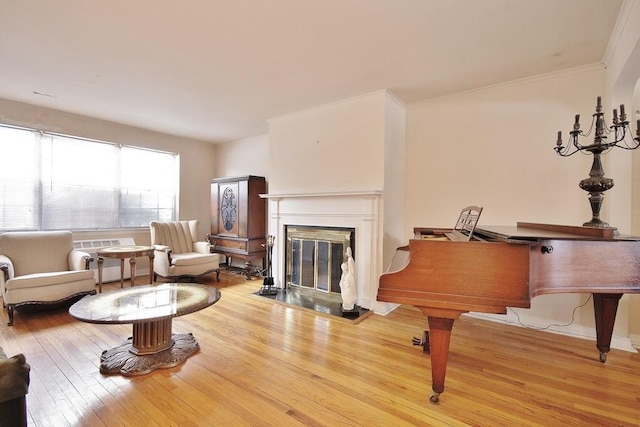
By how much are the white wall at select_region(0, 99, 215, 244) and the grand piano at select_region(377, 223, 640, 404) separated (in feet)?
16.3

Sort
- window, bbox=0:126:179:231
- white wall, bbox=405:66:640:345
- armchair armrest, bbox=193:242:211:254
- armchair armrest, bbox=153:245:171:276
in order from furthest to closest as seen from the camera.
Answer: armchair armrest, bbox=193:242:211:254, armchair armrest, bbox=153:245:171:276, window, bbox=0:126:179:231, white wall, bbox=405:66:640:345

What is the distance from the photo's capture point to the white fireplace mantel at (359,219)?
3.34m

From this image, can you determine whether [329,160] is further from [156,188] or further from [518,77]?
[156,188]

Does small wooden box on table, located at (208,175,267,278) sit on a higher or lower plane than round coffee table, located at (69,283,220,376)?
higher

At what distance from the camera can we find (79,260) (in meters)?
3.46

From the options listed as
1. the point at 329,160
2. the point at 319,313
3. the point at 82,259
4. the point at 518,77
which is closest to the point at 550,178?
the point at 518,77

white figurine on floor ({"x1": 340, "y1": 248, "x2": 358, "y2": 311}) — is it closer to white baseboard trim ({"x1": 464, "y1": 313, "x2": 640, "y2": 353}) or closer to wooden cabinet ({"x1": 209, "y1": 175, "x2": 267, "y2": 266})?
white baseboard trim ({"x1": 464, "y1": 313, "x2": 640, "y2": 353})

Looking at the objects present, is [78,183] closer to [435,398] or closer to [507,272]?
[435,398]

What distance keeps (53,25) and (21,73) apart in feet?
4.34

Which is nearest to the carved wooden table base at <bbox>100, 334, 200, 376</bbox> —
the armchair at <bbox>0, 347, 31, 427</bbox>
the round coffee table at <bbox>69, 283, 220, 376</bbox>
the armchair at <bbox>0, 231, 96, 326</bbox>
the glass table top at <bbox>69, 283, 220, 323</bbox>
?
the round coffee table at <bbox>69, 283, 220, 376</bbox>

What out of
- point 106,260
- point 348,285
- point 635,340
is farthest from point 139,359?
point 635,340

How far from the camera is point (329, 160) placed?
12.3ft

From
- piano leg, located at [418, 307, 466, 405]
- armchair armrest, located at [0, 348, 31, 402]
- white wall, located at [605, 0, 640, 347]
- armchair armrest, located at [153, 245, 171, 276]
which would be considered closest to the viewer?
armchair armrest, located at [0, 348, 31, 402]

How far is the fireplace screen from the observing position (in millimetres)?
3633
